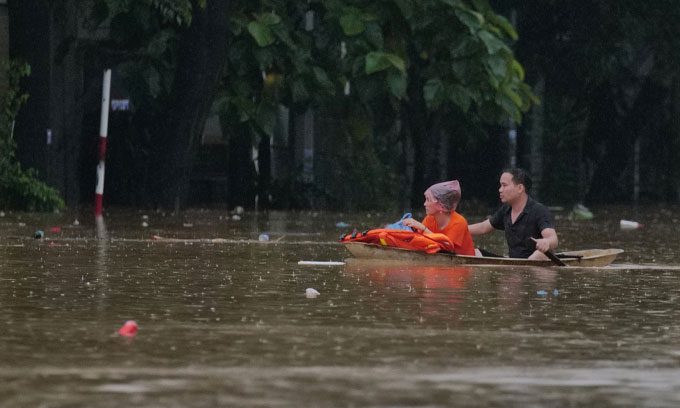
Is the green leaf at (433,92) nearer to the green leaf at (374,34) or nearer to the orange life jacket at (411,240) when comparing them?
the green leaf at (374,34)

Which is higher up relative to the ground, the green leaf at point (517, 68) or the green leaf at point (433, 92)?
the green leaf at point (517, 68)

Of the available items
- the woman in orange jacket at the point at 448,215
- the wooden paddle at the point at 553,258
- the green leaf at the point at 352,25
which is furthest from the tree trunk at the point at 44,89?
the wooden paddle at the point at 553,258

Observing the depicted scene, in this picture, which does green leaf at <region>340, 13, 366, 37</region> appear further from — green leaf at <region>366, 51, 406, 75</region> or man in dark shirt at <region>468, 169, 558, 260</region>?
man in dark shirt at <region>468, 169, 558, 260</region>

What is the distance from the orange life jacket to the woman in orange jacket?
0.09 meters

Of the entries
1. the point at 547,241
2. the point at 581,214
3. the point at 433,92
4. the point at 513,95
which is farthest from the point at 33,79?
the point at 547,241

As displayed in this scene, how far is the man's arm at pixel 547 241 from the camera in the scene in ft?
49.9

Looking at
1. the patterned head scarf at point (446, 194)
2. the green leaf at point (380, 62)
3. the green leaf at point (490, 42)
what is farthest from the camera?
the green leaf at point (490, 42)

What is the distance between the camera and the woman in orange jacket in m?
15.6

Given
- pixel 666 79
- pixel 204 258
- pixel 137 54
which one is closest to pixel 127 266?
pixel 204 258

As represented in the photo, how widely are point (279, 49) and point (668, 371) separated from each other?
64.8ft

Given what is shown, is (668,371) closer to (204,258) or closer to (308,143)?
(204,258)

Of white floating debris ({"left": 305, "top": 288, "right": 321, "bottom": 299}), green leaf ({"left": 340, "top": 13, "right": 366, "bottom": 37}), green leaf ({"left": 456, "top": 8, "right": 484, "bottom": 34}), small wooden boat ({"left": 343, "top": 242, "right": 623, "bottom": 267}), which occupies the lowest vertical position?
white floating debris ({"left": 305, "top": 288, "right": 321, "bottom": 299})

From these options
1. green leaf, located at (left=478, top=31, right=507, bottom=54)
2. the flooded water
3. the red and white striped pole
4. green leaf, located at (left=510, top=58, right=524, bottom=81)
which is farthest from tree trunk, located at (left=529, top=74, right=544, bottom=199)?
the flooded water

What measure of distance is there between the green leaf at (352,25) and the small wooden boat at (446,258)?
11.8m
